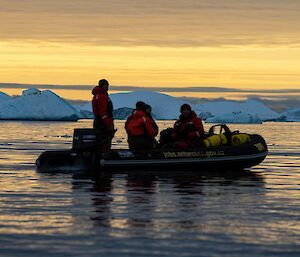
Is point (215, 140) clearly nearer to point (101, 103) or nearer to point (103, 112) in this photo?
point (103, 112)

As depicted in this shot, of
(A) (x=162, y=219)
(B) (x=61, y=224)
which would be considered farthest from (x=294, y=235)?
(B) (x=61, y=224)

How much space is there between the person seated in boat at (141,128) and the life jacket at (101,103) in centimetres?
78

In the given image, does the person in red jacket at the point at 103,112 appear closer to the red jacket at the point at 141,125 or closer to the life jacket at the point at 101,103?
the life jacket at the point at 101,103

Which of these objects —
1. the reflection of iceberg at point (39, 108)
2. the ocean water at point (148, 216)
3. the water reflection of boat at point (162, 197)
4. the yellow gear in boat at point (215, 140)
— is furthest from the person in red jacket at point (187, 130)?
the reflection of iceberg at point (39, 108)

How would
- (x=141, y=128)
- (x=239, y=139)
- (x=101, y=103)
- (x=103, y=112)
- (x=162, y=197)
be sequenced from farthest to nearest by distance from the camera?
(x=239, y=139) → (x=103, y=112) → (x=101, y=103) → (x=141, y=128) → (x=162, y=197)

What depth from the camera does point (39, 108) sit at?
154 meters

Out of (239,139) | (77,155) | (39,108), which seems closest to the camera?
(77,155)

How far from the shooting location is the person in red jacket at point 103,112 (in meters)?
20.0

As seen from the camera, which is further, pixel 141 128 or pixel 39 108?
pixel 39 108

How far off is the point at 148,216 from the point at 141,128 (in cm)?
810

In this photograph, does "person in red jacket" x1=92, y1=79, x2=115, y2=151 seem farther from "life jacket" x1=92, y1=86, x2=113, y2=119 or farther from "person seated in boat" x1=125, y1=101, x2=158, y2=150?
"person seated in boat" x1=125, y1=101, x2=158, y2=150

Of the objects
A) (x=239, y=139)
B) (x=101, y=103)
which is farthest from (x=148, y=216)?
(x=239, y=139)

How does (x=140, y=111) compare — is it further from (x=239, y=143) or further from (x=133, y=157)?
(x=239, y=143)

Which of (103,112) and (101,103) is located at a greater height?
(101,103)
